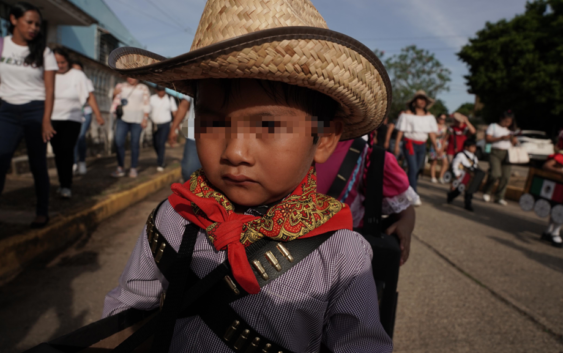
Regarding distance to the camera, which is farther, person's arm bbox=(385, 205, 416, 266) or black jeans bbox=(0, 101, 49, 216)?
black jeans bbox=(0, 101, 49, 216)

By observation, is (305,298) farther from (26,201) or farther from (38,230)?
(26,201)

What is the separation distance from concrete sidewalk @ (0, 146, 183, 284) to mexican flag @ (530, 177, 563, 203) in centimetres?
613

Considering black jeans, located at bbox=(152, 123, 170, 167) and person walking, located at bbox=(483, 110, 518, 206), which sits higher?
person walking, located at bbox=(483, 110, 518, 206)

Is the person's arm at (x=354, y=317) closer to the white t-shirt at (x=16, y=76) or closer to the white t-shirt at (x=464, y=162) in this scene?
the white t-shirt at (x=16, y=76)

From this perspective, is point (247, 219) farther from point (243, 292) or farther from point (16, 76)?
point (16, 76)

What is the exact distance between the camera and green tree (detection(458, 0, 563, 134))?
24203mm

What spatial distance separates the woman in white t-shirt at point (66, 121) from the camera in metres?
4.72

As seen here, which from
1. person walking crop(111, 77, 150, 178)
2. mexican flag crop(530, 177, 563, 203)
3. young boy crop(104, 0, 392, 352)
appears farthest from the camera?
person walking crop(111, 77, 150, 178)

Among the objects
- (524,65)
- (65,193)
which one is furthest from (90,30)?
(524,65)

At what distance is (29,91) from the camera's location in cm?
359

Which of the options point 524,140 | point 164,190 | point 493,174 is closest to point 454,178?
point 493,174

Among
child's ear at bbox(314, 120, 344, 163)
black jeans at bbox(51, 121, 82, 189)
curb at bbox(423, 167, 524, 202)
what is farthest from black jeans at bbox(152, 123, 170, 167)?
curb at bbox(423, 167, 524, 202)

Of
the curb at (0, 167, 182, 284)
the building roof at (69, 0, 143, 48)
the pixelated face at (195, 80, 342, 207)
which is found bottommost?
the curb at (0, 167, 182, 284)

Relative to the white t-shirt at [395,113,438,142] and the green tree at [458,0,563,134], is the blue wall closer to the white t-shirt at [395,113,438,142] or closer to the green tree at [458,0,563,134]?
the white t-shirt at [395,113,438,142]
